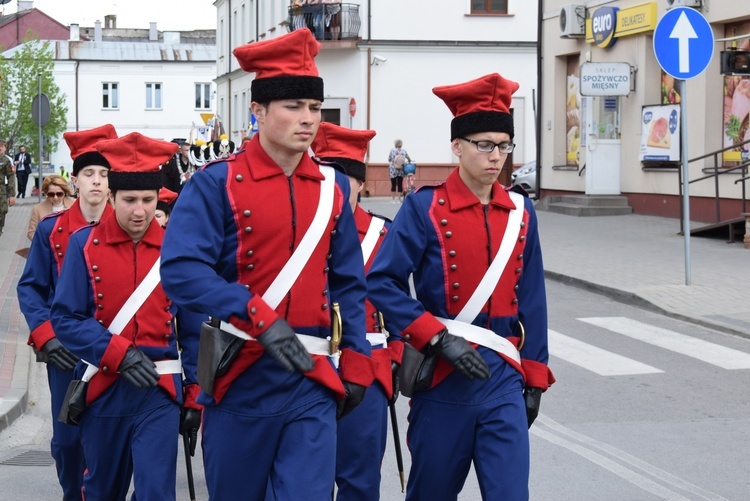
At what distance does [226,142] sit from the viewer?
1131 inches

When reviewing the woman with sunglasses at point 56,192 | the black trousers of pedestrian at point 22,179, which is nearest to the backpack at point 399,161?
the black trousers of pedestrian at point 22,179

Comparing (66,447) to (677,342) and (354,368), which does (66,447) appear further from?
(677,342)

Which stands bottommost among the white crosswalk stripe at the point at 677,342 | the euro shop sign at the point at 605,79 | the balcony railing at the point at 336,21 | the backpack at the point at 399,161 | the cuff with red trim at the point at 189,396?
the white crosswalk stripe at the point at 677,342

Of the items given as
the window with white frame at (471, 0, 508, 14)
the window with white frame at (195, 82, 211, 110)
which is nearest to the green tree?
the window with white frame at (195, 82, 211, 110)

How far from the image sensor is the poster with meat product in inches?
961

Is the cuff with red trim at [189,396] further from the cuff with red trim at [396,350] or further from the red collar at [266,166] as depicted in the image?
the red collar at [266,166]

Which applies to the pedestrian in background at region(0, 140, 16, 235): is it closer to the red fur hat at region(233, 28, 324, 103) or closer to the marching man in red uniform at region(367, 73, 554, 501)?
the marching man in red uniform at region(367, 73, 554, 501)

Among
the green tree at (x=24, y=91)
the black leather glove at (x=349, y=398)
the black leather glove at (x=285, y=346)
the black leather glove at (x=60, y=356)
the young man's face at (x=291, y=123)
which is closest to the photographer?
the black leather glove at (x=285, y=346)

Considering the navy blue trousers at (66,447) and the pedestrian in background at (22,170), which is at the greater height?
the pedestrian in background at (22,170)

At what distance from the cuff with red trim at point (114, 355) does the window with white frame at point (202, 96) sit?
271ft

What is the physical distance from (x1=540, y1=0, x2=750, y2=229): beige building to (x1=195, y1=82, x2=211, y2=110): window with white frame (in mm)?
57515

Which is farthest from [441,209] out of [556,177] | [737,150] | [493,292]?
[556,177]

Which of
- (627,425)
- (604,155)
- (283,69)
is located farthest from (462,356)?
(604,155)

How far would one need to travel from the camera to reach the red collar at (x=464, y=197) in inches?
193
